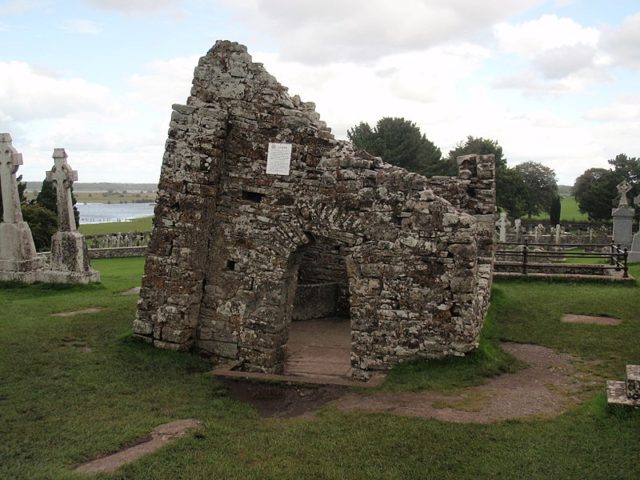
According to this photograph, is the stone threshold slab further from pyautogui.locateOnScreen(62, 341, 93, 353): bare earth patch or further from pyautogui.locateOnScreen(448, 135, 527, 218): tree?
pyautogui.locateOnScreen(448, 135, 527, 218): tree

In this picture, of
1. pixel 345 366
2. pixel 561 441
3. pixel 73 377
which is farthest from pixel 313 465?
pixel 345 366

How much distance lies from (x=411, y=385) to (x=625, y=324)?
5971 millimetres

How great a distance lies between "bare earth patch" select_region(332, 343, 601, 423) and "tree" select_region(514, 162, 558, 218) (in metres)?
56.3

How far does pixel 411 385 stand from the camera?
8.42 m

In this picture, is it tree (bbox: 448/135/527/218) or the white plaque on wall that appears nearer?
the white plaque on wall

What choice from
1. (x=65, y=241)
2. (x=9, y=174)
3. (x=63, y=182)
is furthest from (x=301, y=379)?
(x=9, y=174)

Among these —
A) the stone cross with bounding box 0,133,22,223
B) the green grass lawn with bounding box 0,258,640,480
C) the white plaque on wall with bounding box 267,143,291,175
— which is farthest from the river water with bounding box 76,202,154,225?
the green grass lawn with bounding box 0,258,640,480

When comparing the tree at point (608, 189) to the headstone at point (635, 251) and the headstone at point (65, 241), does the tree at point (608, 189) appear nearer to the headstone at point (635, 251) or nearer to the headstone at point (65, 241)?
the headstone at point (635, 251)

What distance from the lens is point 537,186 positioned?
233ft

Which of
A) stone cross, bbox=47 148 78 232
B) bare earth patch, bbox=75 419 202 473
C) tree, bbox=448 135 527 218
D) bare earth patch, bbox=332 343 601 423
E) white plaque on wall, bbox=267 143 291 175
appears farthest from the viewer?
tree, bbox=448 135 527 218

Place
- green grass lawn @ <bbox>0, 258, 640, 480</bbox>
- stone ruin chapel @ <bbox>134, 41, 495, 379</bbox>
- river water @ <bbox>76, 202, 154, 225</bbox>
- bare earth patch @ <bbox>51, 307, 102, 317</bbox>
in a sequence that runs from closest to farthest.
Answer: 1. green grass lawn @ <bbox>0, 258, 640, 480</bbox>
2. stone ruin chapel @ <bbox>134, 41, 495, 379</bbox>
3. bare earth patch @ <bbox>51, 307, 102, 317</bbox>
4. river water @ <bbox>76, 202, 154, 225</bbox>

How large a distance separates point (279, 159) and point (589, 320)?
7.34 m

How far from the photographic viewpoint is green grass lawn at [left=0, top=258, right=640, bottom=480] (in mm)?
5836

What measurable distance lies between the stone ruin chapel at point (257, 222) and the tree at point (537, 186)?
56.2 m
